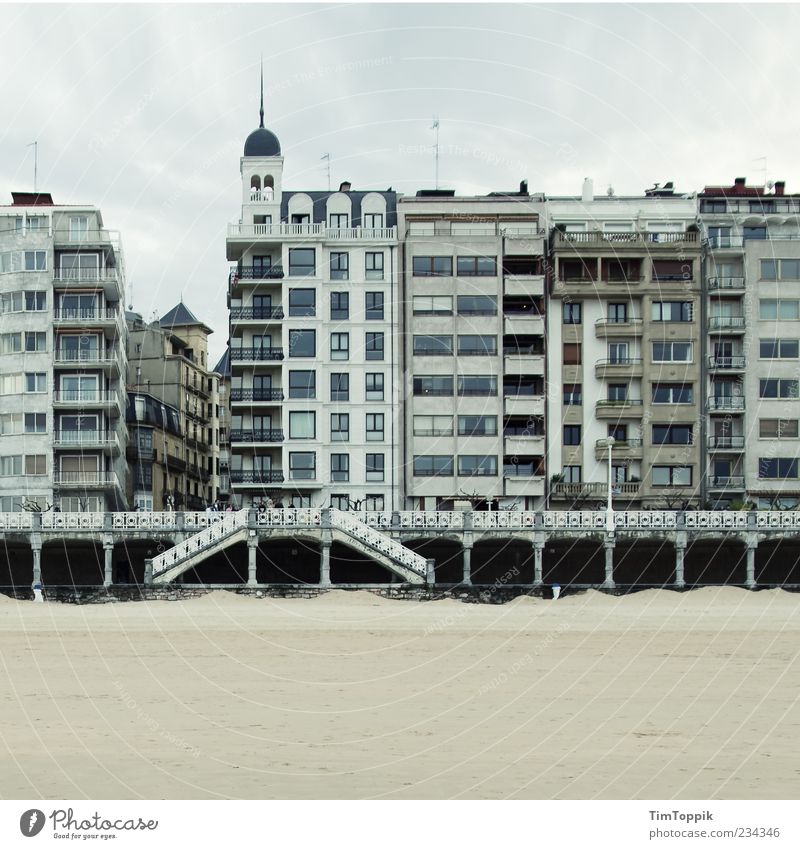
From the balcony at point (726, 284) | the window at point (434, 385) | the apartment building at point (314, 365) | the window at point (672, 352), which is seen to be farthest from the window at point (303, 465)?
the balcony at point (726, 284)

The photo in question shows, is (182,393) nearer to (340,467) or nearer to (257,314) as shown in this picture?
(257,314)

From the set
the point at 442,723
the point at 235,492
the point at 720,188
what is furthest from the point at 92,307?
the point at 442,723

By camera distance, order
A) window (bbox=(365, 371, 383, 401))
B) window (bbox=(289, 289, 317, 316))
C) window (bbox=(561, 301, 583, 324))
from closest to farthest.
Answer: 1. window (bbox=(289, 289, 317, 316))
2. window (bbox=(365, 371, 383, 401))
3. window (bbox=(561, 301, 583, 324))

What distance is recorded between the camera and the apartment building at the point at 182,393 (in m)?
104

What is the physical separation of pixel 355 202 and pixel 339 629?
39.2m

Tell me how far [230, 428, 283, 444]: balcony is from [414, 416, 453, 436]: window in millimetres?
8052

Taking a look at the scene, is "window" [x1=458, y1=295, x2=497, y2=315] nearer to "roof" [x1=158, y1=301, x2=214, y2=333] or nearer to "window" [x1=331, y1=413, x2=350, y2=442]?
"window" [x1=331, y1=413, x2=350, y2=442]

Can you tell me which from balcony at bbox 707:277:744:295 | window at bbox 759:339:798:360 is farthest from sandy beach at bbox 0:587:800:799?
balcony at bbox 707:277:744:295

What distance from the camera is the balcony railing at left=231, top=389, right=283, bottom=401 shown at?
77125 millimetres

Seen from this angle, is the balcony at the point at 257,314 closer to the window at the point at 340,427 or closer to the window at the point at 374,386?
the window at the point at 374,386

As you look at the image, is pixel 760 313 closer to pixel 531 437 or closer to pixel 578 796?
pixel 531 437

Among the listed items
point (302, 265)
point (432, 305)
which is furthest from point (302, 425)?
point (432, 305)

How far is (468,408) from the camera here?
76.9 m

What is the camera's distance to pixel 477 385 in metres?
77.0
